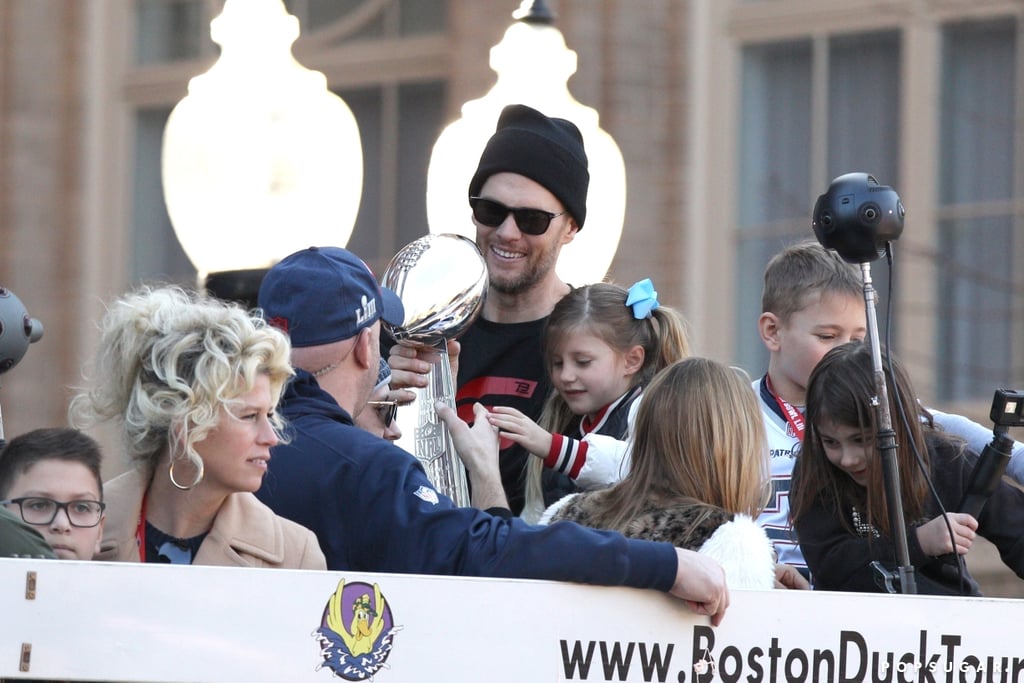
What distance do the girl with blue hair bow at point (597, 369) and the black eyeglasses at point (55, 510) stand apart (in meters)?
1.09

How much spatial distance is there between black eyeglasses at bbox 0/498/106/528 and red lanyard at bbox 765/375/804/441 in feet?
5.70

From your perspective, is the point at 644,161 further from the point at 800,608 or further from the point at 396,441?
the point at 800,608

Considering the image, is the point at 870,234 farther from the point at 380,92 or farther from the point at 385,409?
the point at 380,92

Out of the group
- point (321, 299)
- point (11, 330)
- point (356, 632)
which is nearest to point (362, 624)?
point (356, 632)

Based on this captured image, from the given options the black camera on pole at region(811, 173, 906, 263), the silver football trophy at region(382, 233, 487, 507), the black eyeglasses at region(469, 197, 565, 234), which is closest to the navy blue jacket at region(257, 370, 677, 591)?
the silver football trophy at region(382, 233, 487, 507)

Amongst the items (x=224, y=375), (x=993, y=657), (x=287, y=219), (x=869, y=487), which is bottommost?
(x=993, y=657)

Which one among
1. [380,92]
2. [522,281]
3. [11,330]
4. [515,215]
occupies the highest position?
[380,92]

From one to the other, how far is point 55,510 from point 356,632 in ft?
2.00

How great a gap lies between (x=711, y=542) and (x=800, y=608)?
229 millimetres

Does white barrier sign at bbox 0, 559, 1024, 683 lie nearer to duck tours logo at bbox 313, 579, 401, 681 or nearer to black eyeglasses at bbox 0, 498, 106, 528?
duck tours logo at bbox 313, 579, 401, 681

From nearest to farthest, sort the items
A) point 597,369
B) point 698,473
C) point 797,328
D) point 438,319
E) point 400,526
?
1. point 400,526
2. point 698,473
3. point 438,319
4. point 597,369
5. point 797,328

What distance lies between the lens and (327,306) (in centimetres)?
351

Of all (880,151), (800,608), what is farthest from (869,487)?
(880,151)

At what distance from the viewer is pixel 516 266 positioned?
4.40 m
